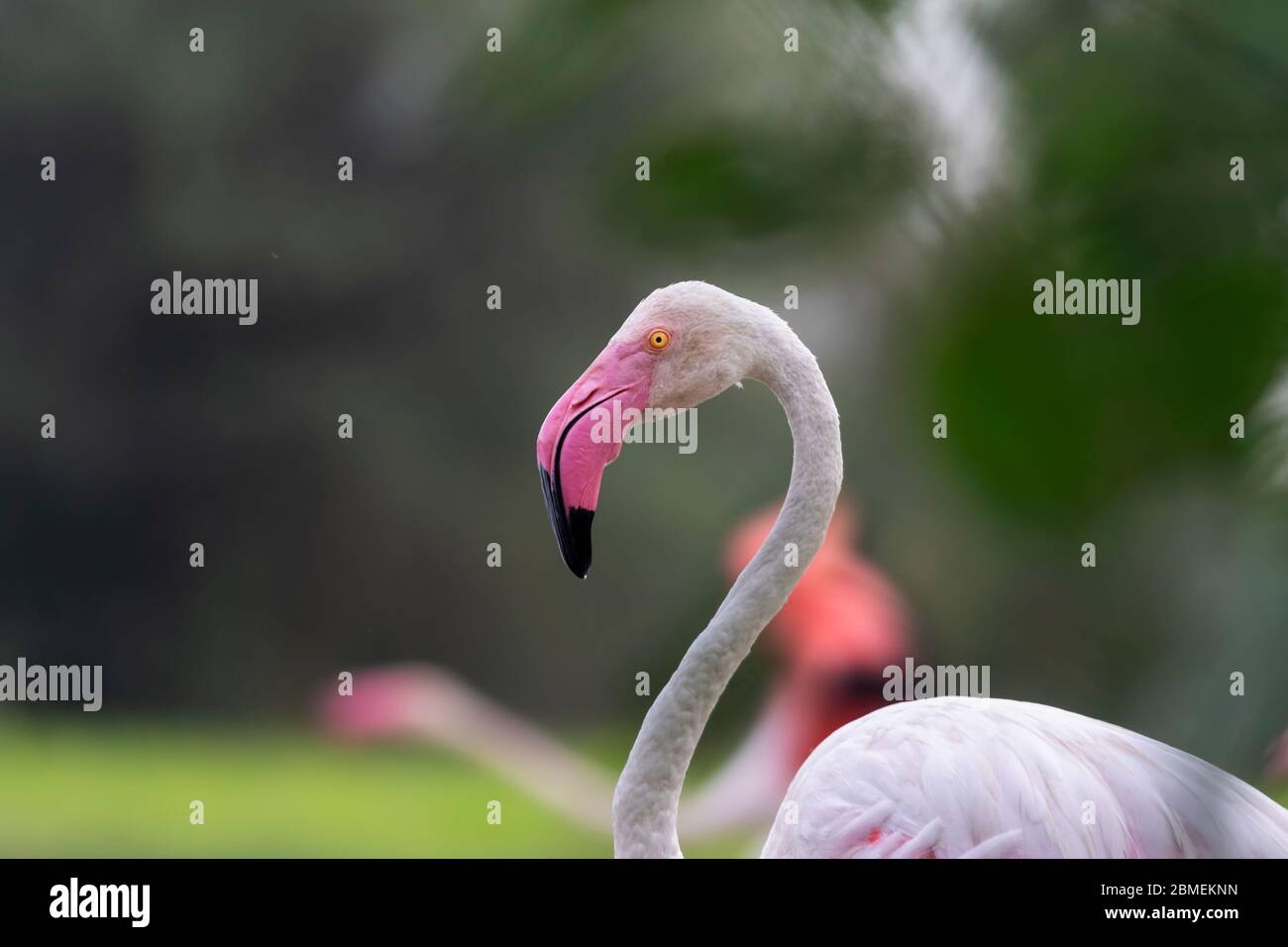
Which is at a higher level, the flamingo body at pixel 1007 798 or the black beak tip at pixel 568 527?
the black beak tip at pixel 568 527

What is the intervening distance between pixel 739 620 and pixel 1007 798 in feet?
1.19

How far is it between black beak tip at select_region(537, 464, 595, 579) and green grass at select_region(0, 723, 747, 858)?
7.73ft

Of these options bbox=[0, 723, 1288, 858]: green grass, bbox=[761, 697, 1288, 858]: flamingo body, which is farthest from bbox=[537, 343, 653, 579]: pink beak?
bbox=[0, 723, 1288, 858]: green grass

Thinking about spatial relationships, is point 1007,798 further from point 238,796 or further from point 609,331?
point 238,796

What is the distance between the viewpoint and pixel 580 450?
1.44m

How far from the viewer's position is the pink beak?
1.44 meters

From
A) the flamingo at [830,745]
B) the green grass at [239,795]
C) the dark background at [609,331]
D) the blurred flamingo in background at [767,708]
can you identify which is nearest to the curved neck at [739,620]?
the flamingo at [830,745]

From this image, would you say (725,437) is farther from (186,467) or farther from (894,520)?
(186,467)

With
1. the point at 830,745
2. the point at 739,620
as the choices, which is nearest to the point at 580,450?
the point at 739,620

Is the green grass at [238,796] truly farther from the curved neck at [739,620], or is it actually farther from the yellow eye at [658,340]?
the yellow eye at [658,340]

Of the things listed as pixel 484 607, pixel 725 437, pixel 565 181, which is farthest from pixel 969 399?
pixel 484 607

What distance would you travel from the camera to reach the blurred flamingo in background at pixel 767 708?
3002mm

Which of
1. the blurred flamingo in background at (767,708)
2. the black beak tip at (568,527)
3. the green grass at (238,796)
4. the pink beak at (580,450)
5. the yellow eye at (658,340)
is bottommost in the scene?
the green grass at (238,796)
